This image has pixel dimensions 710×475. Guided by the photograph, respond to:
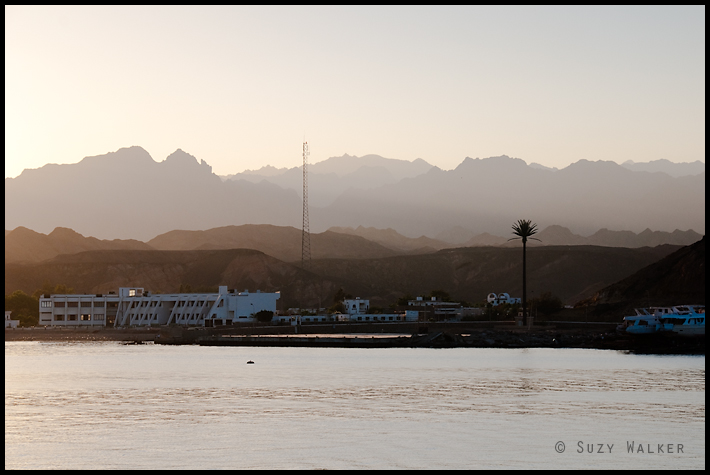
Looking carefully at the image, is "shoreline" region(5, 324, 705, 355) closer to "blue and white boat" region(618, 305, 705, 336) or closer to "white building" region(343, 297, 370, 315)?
"blue and white boat" region(618, 305, 705, 336)

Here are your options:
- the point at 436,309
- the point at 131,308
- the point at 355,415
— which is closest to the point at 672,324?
the point at 436,309

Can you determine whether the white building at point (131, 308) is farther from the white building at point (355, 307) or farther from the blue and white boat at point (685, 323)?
the blue and white boat at point (685, 323)

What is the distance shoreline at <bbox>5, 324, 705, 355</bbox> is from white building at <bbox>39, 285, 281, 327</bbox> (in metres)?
9.94

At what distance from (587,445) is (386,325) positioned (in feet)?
424

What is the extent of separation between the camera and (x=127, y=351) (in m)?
118

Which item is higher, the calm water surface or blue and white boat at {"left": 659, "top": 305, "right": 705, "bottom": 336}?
blue and white boat at {"left": 659, "top": 305, "right": 705, "bottom": 336}

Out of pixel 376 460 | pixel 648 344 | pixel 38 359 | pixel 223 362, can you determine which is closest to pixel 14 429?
pixel 376 460

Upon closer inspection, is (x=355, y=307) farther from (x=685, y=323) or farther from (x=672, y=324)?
(x=685, y=323)

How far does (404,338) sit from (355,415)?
82630 millimetres

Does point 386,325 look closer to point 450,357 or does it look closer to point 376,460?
point 450,357

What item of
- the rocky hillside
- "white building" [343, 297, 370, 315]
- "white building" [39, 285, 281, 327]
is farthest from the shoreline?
"white building" [343, 297, 370, 315]

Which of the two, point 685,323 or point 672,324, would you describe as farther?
point 672,324

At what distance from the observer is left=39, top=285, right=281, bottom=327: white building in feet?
568

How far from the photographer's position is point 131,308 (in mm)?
178125
